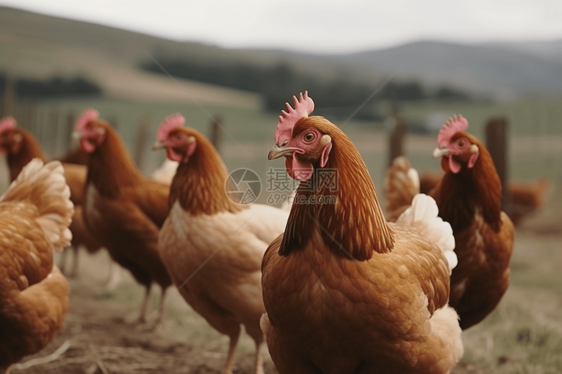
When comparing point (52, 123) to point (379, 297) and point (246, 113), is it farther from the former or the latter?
point (379, 297)

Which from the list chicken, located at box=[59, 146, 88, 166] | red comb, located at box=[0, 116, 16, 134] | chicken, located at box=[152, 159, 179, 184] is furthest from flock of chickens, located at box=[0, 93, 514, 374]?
chicken, located at box=[59, 146, 88, 166]

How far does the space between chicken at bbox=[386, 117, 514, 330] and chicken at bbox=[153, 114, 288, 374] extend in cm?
99

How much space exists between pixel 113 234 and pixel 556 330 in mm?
3676

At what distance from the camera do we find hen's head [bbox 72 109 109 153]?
3922 millimetres

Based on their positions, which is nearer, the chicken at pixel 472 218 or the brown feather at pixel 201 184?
the chicken at pixel 472 218

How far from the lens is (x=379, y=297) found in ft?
5.27

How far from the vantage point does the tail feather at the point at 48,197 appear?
2.70 meters

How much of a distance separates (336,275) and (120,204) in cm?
270

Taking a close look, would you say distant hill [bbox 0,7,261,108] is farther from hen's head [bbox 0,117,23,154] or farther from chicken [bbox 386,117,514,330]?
chicken [bbox 386,117,514,330]

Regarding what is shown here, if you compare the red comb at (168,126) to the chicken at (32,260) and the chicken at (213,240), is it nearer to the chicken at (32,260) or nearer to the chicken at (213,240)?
the chicken at (213,240)

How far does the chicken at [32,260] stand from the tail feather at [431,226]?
1.97m

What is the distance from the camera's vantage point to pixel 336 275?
160 centimetres

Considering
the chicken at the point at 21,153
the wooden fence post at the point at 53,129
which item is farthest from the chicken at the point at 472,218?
the wooden fence post at the point at 53,129

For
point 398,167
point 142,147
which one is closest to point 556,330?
point 398,167
